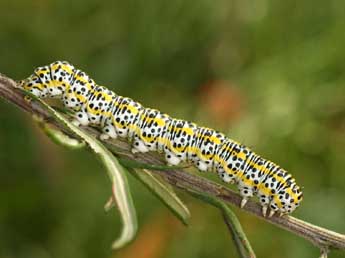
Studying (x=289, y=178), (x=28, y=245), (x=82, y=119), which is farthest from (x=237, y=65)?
(x=82, y=119)

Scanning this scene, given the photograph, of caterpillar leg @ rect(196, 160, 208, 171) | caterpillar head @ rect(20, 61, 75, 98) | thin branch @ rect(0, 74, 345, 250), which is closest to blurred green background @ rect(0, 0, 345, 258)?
caterpillar leg @ rect(196, 160, 208, 171)

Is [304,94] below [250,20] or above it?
below

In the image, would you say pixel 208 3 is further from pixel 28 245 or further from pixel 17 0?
pixel 28 245

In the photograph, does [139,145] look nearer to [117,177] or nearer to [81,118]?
[81,118]

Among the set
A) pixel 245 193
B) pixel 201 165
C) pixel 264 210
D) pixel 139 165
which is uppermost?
pixel 201 165

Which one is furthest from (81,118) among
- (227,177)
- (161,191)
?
(227,177)

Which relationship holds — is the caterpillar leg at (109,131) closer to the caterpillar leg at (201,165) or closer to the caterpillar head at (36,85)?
the caterpillar head at (36,85)
